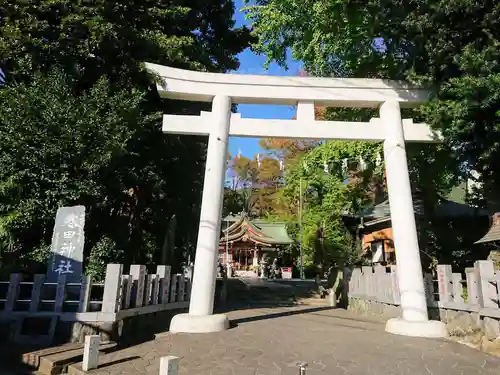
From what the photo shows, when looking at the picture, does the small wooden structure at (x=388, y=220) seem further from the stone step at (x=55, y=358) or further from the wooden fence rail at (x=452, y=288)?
the stone step at (x=55, y=358)

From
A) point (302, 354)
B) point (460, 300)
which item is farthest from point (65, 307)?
point (460, 300)

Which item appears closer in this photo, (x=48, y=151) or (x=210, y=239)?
(x=210, y=239)

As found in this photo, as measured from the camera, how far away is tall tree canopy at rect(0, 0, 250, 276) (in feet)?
29.6

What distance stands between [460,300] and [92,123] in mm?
9489

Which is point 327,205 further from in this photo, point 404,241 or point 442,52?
point 442,52

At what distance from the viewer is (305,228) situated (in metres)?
28.8

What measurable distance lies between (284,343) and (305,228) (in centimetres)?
2187

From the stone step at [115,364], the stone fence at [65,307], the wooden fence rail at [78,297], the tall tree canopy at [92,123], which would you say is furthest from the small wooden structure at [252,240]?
the stone step at [115,364]

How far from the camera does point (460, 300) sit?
8109mm

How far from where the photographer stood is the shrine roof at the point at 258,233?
96.3ft

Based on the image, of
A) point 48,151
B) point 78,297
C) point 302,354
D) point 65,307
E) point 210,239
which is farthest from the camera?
point 48,151

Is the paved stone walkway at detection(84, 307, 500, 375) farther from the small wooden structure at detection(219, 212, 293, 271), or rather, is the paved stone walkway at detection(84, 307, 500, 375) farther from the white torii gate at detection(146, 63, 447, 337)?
the small wooden structure at detection(219, 212, 293, 271)

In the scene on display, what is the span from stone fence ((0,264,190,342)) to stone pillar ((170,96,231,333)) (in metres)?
Result: 1.27

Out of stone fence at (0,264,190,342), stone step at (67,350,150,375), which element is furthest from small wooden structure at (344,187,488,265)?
stone step at (67,350,150,375)
